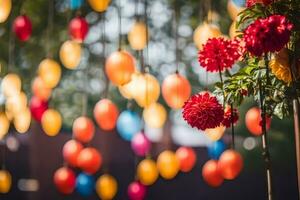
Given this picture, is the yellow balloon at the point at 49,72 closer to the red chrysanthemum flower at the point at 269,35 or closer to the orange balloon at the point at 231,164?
the orange balloon at the point at 231,164

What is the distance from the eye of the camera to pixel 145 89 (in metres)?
2.40

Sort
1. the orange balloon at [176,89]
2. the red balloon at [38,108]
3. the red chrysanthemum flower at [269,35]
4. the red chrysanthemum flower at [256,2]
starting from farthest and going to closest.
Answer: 1. the red balloon at [38,108]
2. the orange balloon at [176,89]
3. the red chrysanthemum flower at [256,2]
4. the red chrysanthemum flower at [269,35]

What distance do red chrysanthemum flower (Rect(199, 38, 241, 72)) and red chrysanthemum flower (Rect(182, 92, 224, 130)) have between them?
3.0 inches

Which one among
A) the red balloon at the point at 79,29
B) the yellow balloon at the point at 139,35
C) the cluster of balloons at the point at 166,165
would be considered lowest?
the cluster of balloons at the point at 166,165

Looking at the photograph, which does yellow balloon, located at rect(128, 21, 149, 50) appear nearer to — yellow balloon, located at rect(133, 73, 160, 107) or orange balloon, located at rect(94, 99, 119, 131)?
yellow balloon, located at rect(133, 73, 160, 107)

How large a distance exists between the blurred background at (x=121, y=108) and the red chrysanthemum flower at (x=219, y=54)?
2.91m

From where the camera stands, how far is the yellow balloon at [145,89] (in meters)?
2.40

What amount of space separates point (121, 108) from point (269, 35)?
16.3 feet

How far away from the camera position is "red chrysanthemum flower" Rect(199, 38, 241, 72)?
46.1 inches

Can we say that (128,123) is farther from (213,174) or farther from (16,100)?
(16,100)

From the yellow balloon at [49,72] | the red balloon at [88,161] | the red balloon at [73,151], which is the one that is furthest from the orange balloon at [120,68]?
the red balloon at [73,151]

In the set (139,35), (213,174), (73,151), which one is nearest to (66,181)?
(73,151)

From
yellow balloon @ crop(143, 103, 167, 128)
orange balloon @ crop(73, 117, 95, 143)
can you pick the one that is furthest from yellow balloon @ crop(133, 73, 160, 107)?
orange balloon @ crop(73, 117, 95, 143)

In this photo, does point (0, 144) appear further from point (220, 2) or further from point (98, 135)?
point (220, 2)
